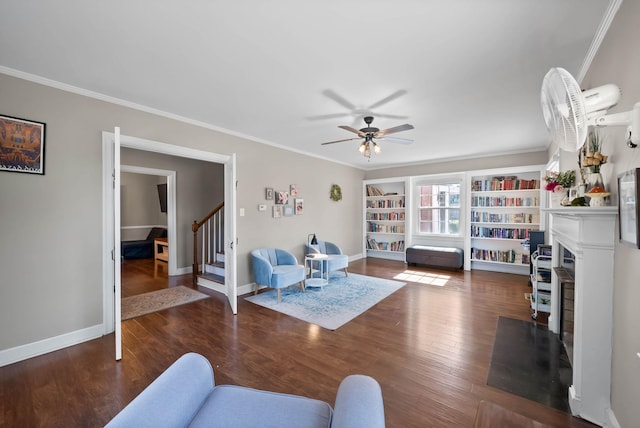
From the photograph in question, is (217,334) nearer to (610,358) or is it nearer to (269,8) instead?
(269,8)

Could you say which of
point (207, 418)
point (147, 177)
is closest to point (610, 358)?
point (207, 418)

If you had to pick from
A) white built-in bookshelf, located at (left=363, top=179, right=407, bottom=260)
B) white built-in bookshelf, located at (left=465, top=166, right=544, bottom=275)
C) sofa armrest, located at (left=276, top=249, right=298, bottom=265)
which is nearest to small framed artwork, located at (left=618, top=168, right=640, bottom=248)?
sofa armrest, located at (left=276, top=249, right=298, bottom=265)

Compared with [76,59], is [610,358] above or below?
below

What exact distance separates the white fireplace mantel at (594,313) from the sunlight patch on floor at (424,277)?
3045 millimetres

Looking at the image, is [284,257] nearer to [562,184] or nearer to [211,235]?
[211,235]

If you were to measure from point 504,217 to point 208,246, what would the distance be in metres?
6.29

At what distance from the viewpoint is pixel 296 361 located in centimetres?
A: 239

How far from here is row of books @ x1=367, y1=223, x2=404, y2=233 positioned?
23.0ft

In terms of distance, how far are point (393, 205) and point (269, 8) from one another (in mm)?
6010

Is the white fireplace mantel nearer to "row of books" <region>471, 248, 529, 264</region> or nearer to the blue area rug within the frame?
the blue area rug

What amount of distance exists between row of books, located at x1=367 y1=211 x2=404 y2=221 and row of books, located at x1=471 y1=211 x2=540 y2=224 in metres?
1.69

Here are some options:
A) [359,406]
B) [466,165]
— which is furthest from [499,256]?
[359,406]

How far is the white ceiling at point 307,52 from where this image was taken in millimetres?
1643

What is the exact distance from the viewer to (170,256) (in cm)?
540
